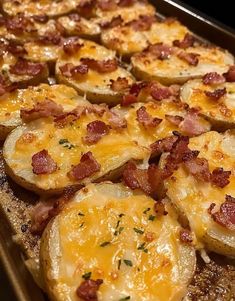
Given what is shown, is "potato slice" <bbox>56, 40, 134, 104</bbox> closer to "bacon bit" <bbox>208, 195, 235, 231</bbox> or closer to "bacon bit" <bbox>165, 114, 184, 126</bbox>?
"bacon bit" <bbox>165, 114, 184, 126</bbox>

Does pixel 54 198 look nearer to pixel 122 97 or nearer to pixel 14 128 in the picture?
pixel 14 128

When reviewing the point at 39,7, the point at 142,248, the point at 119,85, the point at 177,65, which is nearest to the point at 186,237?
the point at 142,248

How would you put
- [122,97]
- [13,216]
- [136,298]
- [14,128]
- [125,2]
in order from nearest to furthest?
[136,298], [13,216], [14,128], [122,97], [125,2]

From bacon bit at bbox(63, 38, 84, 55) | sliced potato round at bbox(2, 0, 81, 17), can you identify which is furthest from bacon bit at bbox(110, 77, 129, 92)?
sliced potato round at bbox(2, 0, 81, 17)

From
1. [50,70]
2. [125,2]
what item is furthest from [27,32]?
[125,2]

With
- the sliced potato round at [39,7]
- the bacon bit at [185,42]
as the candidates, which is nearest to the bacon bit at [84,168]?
the bacon bit at [185,42]

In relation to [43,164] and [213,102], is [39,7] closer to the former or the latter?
[213,102]
